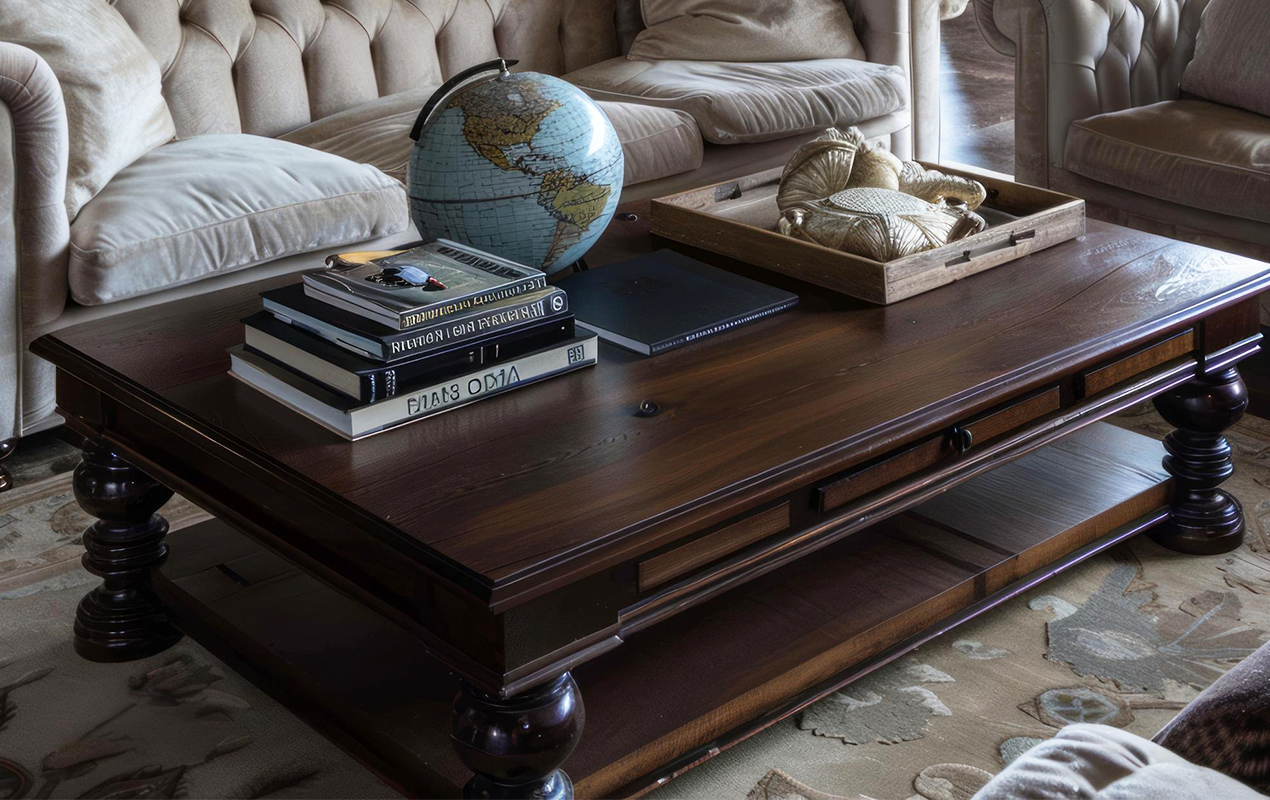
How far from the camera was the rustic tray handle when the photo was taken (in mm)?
1512

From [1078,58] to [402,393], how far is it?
1.96m

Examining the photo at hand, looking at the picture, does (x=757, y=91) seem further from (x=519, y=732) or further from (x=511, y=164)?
(x=519, y=732)

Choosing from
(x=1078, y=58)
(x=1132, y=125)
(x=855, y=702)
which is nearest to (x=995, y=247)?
(x=855, y=702)

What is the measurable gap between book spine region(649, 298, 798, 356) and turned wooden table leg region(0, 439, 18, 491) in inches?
46.5

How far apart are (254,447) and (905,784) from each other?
0.72 meters

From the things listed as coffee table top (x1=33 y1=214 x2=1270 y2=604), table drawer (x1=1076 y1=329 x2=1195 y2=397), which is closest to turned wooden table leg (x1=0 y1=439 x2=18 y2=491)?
coffee table top (x1=33 y1=214 x2=1270 y2=604)

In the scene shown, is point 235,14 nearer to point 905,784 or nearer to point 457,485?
point 457,485

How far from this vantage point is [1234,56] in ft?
8.14

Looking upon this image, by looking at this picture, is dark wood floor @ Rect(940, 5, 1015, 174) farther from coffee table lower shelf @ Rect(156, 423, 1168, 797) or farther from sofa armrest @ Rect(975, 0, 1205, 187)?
coffee table lower shelf @ Rect(156, 423, 1168, 797)

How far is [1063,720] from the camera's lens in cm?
135

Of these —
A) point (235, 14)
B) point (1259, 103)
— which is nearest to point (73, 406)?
point (235, 14)

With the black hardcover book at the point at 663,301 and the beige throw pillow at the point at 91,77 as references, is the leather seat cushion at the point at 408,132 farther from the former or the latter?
the black hardcover book at the point at 663,301

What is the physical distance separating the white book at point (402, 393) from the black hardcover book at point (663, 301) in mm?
78

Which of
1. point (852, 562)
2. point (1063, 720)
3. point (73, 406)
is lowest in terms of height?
point (1063, 720)
